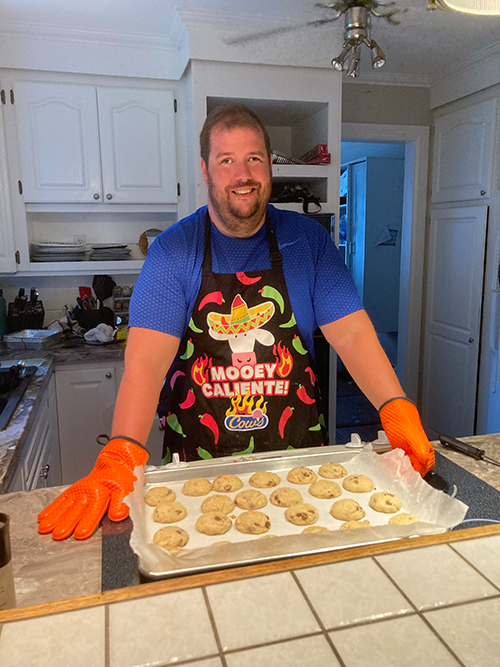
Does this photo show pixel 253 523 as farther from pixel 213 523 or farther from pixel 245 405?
pixel 245 405

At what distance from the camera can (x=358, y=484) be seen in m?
1.09

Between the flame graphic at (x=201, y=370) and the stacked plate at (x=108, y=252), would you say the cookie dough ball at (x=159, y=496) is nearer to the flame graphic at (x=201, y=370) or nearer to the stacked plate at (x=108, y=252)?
the flame graphic at (x=201, y=370)

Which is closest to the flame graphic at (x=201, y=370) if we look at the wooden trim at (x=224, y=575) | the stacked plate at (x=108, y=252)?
the wooden trim at (x=224, y=575)

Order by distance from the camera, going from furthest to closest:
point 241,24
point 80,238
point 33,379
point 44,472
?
point 80,238, point 241,24, point 33,379, point 44,472

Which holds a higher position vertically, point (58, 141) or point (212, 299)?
point (58, 141)

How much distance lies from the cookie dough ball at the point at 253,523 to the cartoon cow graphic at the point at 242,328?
591mm

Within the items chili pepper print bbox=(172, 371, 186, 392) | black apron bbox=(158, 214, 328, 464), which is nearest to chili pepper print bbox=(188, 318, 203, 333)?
black apron bbox=(158, 214, 328, 464)

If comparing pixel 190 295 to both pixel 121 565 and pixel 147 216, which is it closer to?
pixel 121 565

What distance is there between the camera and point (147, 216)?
322cm

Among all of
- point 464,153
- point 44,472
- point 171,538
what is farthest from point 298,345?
point 464,153

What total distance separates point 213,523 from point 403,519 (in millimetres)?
350

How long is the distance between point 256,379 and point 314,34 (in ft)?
6.45

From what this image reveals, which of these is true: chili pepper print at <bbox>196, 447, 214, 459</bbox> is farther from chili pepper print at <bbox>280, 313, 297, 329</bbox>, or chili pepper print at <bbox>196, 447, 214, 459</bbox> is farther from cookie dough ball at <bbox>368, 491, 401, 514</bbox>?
cookie dough ball at <bbox>368, 491, 401, 514</bbox>

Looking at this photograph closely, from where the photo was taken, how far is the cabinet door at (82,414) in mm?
2689
